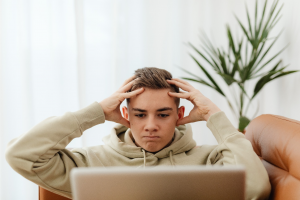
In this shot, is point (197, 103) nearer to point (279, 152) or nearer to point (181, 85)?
point (181, 85)

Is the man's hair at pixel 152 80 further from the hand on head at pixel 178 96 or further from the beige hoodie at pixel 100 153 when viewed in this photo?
the beige hoodie at pixel 100 153

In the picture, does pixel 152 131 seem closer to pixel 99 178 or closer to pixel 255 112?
pixel 99 178

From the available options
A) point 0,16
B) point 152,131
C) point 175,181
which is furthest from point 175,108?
point 0,16

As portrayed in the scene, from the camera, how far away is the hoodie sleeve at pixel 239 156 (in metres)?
1.12

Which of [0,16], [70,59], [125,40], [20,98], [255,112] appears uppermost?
[0,16]

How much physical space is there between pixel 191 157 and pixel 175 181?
715 millimetres

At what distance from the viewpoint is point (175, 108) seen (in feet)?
4.65

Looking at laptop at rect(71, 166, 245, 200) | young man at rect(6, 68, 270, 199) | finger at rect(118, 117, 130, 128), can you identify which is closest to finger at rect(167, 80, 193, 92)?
young man at rect(6, 68, 270, 199)

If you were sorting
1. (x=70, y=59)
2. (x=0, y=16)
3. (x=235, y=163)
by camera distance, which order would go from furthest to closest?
(x=70, y=59) → (x=0, y=16) → (x=235, y=163)

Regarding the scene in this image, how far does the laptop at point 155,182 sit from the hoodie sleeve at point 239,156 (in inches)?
17.5

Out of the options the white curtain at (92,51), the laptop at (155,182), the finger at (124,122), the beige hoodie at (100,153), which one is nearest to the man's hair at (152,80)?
the finger at (124,122)

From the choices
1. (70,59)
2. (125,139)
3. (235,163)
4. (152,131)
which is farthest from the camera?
(70,59)

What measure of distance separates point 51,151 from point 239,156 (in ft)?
2.56

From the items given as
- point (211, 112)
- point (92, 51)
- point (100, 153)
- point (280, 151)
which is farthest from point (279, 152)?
point (92, 51)
